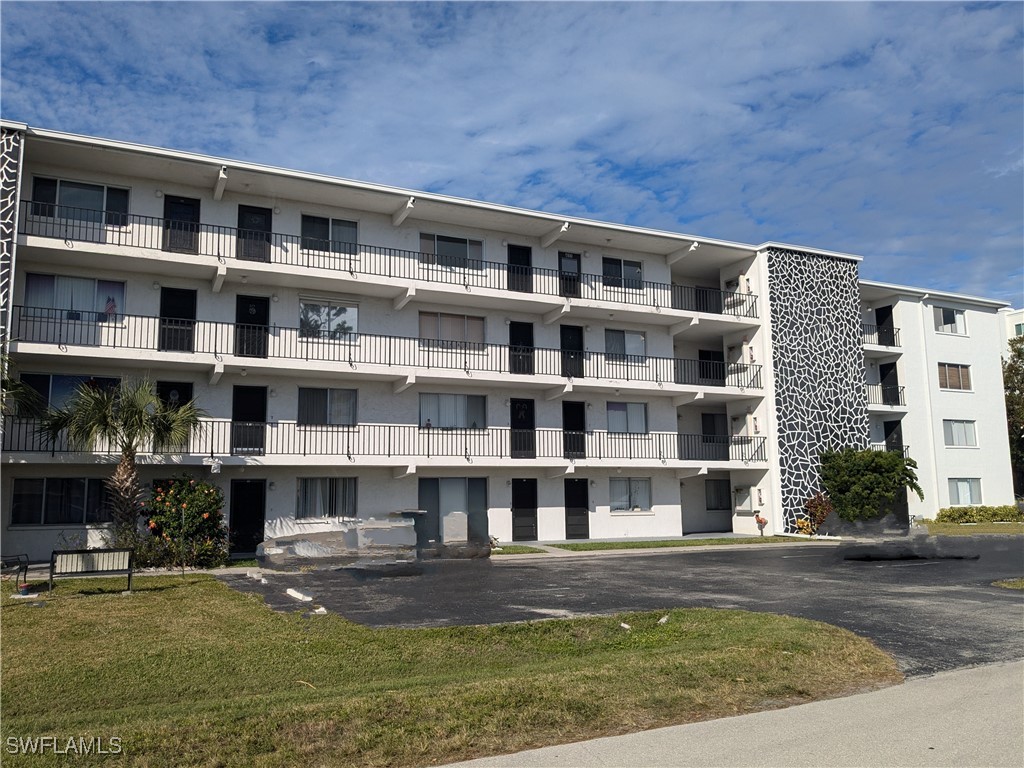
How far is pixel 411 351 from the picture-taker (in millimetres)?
28016

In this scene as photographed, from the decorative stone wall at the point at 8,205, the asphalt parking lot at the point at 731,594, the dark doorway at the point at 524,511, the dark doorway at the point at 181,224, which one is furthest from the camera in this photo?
the dark doorway at the point at 524,511

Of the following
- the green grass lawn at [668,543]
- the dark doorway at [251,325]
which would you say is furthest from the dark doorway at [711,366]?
the dark doorway at [251,325]

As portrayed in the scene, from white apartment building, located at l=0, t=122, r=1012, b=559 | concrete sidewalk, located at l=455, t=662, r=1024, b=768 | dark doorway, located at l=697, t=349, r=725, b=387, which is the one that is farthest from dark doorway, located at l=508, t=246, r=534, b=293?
concrete sidewalk, located at l=455, t=662, r=1024, b=768

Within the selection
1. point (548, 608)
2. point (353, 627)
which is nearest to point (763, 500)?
point (548, 608)

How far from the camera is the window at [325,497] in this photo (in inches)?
1024

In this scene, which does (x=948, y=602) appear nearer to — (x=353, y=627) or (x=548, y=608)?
(x=548, y=608)

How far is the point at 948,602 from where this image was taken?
13.2m

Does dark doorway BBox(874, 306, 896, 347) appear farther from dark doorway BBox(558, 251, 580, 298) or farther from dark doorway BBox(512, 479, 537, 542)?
dark doorway BBox(512, 479, 537, 542)

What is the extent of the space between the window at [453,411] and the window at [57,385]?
10079 millimetres

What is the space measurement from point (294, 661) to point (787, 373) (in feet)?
94.3

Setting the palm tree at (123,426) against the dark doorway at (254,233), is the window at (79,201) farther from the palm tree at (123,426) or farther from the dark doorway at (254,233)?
the palm tree at (123,426)

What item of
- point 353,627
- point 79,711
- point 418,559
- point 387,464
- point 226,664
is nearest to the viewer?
point 79,711

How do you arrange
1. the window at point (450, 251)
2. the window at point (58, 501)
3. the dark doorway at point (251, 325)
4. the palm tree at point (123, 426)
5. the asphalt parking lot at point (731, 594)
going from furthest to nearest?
Result: 1. the window at point (450, 251)
2. the dark doorway at point (251, 325)
3. the window at point (58, 501)
4. the palm tree at point (123, 426)
5. the asphalt parking lot at point (731, 594)

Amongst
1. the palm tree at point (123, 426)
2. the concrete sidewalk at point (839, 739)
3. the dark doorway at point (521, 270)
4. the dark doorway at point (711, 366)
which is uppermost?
the dark doorway at point (521, 270)
